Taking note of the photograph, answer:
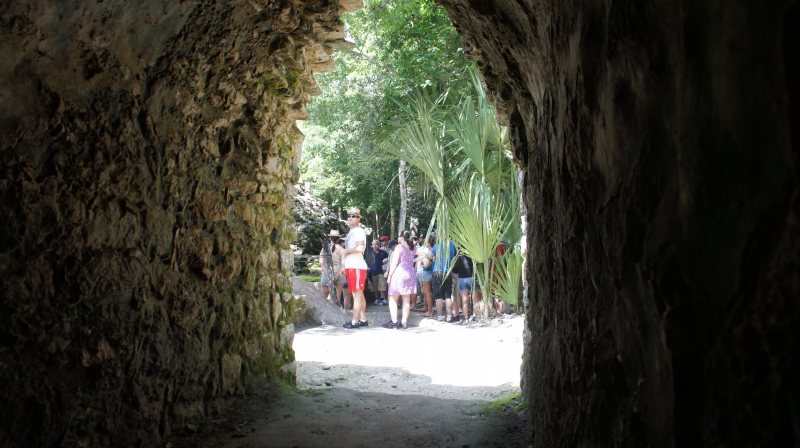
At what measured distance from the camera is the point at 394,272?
7.80 metres

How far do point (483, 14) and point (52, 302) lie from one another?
85.1 inches

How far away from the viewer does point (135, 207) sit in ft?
8.24

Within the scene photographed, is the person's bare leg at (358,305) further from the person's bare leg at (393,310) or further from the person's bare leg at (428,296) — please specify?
the person's bare leg at (428,296)

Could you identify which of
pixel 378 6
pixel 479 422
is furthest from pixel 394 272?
pixel 378 6

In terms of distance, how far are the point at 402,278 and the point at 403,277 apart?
21 millimetres

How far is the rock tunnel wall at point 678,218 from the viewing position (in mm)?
799

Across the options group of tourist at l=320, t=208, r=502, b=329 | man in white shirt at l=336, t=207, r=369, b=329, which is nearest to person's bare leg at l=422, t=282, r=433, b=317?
group of tourist at l=320, t=208, r=502, b=329

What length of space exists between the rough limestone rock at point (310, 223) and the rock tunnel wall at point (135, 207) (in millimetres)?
11147

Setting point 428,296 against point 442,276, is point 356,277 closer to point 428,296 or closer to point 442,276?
point 442,276

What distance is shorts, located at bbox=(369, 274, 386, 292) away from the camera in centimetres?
1064

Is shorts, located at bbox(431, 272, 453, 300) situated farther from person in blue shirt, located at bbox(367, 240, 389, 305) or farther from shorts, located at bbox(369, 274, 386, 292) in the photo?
shorts, located at bbox(369, 274, 386, 292)

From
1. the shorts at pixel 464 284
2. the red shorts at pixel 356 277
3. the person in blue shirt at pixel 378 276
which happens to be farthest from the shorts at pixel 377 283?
the red shorts at pixel 356 277

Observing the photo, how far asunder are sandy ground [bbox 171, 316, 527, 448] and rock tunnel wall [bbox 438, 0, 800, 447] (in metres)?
1.47

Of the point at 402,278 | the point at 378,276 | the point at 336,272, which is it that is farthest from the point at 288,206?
the point at 378,276
